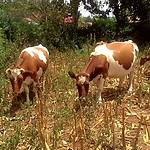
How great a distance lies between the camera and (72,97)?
7574 millimetres

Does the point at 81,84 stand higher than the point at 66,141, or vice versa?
the point at 81,84

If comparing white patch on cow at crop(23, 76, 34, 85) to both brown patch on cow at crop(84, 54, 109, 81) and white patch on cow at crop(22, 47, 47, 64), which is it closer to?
white patch on cow at crop(22, 47, 47, 64)

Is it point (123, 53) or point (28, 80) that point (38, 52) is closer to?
point (28, 80)

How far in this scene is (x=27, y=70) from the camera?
24.9ft

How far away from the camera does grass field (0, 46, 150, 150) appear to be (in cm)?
523

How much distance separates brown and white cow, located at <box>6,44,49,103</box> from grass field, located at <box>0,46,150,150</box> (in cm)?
39

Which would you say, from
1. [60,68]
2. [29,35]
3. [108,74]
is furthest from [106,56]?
[29,35]

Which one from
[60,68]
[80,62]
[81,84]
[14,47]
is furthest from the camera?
[14,47]

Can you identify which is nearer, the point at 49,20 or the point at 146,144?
the point at 146,144

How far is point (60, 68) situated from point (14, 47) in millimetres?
→ 2649

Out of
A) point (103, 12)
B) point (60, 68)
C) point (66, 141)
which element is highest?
point (103, 12)

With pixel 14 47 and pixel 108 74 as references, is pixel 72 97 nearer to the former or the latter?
pixel 108 74

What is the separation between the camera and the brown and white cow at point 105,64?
266 inches

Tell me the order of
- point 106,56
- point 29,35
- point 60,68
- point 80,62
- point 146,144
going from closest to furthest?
point 146,144
point 106,56
point 60,68
point 80,62
point 29,35
